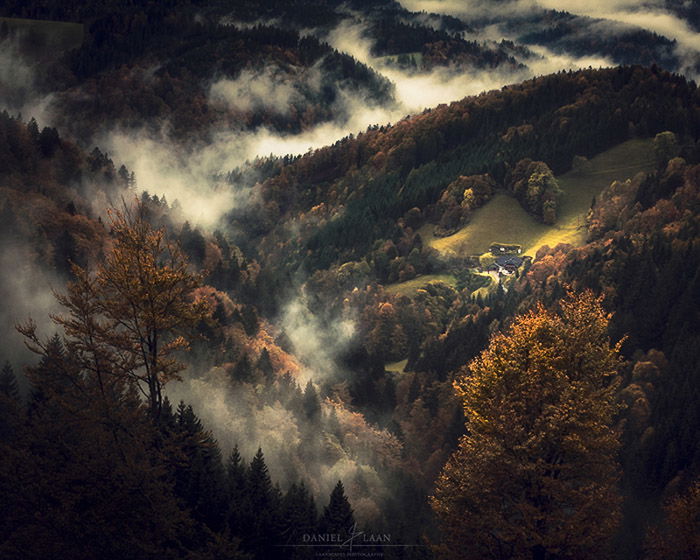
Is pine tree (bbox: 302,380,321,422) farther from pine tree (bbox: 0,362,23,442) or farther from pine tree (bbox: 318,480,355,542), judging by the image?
pine tree (bbox: 318,480,355,542)

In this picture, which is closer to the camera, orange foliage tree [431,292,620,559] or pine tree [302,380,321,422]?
orange foliage tree [431,292,620,559]

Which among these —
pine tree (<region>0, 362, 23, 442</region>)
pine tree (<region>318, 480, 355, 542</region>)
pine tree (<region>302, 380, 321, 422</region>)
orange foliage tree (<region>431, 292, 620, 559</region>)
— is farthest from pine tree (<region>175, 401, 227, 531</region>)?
pine tree (<region>302, 380, 321, 422</region>)

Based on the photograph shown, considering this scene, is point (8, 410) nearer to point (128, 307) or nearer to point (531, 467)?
point (128, 307)

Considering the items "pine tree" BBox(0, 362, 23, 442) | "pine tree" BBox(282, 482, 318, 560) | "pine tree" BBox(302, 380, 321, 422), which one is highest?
"pine tree" BBox(302, 380, 321, 422)

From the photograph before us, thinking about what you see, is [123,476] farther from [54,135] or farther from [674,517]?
[54,135]

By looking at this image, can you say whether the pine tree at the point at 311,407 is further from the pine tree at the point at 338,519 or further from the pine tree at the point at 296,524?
the pine tree at the point at 338,519

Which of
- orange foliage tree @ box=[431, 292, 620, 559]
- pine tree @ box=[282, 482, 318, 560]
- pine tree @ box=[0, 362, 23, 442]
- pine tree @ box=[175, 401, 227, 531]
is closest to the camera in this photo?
pine tree @ box=[0, 362, 23, 442]

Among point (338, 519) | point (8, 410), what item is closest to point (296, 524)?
point (338, 519)

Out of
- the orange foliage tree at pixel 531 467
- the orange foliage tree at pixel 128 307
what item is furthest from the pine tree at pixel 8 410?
the orange foliage tree at pixel 531 467
